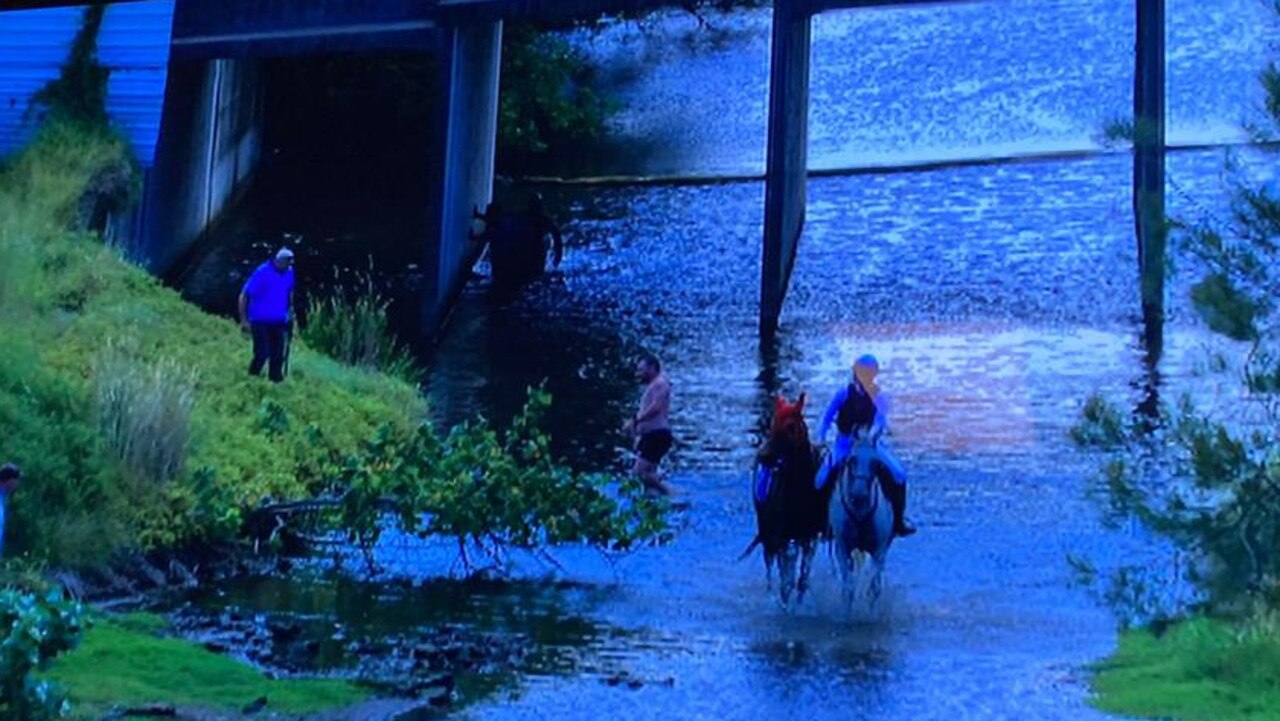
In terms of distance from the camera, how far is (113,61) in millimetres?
35938

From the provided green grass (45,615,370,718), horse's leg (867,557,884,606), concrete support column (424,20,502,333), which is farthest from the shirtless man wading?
concrete support column (424,20,502,333)

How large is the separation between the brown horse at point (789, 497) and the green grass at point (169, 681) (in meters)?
4.34

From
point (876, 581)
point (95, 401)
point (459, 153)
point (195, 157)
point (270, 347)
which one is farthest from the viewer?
point (195, 157)

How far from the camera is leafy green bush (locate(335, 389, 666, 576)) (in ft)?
67.0

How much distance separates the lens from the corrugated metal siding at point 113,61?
3534 cm

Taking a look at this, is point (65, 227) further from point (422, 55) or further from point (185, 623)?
point (422, 55)

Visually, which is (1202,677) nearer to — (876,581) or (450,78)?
(876,581)

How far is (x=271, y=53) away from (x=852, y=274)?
9.25 metres

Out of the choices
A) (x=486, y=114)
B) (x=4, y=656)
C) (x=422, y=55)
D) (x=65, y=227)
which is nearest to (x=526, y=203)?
(x=422, y=55)

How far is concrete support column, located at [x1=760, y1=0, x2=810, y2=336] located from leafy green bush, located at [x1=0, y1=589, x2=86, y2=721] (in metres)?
23.0

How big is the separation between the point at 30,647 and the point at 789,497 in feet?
26.5

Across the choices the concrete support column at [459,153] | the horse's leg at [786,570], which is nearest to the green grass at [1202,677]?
the horse's leg at [786,570]

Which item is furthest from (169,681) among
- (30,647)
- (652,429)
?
(652,429)

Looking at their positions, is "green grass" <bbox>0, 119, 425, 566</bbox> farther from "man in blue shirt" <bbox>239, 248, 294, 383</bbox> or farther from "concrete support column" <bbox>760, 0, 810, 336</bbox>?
"concrete support column" <bbox>760, 0, 810, 336</bbox>
